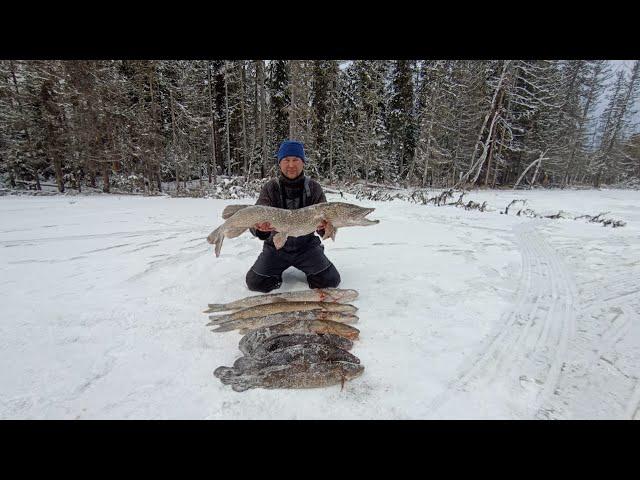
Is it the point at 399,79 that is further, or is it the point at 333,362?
the point at 399,79

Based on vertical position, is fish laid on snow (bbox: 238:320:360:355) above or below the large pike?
below

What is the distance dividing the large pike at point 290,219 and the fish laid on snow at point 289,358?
133cm

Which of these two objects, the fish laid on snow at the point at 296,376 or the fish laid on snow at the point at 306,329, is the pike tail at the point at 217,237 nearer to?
the fish laid on snow at the point at 306,329

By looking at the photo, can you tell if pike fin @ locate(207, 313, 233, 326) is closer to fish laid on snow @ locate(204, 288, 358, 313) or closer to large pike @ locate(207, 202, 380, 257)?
fish laid on snow @ locate(204, 288, 358, 313)

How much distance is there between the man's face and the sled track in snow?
9.53ft

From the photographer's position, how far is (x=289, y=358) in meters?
2.24

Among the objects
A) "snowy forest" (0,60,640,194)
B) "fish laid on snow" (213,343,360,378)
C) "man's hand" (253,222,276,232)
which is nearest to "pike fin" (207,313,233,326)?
"fish laid on snow" (213,343,360,378)

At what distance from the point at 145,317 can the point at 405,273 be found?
337cm

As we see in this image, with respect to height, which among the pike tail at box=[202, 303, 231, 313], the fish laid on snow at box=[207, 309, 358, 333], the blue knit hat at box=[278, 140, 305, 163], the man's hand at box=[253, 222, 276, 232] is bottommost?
the pike tail at box=[202, 303, 231, 313]

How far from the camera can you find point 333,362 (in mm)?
2223

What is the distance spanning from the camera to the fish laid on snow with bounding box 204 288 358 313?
3.22 meters

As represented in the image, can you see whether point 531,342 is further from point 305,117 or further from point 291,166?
point 305,117
